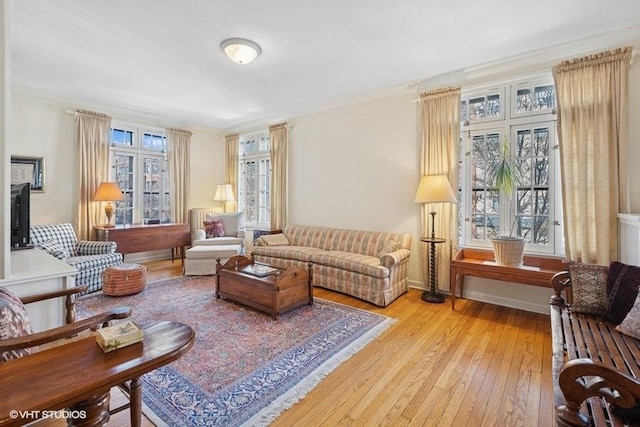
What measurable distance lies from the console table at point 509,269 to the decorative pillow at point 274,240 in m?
2.62

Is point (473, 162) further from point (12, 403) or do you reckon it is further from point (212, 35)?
point (12, 403)

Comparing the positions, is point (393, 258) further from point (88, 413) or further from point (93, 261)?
point (93, 261)

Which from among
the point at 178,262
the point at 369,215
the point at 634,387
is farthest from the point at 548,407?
the point at 178,262

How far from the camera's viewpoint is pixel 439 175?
140 inches

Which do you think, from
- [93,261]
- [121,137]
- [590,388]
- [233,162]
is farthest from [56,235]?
[590,388]

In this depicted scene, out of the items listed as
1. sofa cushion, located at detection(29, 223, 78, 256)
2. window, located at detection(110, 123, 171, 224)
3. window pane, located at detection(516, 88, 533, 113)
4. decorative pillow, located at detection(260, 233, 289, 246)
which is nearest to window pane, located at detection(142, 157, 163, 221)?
window, located at detection(110, 123, 171, 224)

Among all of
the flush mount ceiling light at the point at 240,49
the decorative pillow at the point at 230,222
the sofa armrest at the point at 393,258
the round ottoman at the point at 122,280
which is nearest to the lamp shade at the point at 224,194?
the decorative pillow at the point at 230,222

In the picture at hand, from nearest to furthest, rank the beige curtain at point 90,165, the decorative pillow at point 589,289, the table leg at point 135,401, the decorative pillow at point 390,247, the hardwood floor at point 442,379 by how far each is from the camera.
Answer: the table leg at point 135,401 < the hardwood floor at point 442,379 < the decorative pillow at point 589,289 < the decorative pillow at point 390,247 < the beige curtain at point 90,165

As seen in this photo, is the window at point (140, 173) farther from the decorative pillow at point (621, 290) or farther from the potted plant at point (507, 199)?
the decorative pillow at point (621, 290)

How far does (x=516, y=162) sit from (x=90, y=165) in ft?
20.0

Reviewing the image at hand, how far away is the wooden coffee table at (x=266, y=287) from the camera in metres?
3.00

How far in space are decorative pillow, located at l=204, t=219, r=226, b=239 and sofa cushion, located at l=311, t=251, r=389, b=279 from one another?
227cm

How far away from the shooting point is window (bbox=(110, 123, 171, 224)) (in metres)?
5.33

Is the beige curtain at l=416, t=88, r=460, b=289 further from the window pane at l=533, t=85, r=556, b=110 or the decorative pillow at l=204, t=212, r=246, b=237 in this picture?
the decorative pillow at l=204, t=212, r=246, b=237
